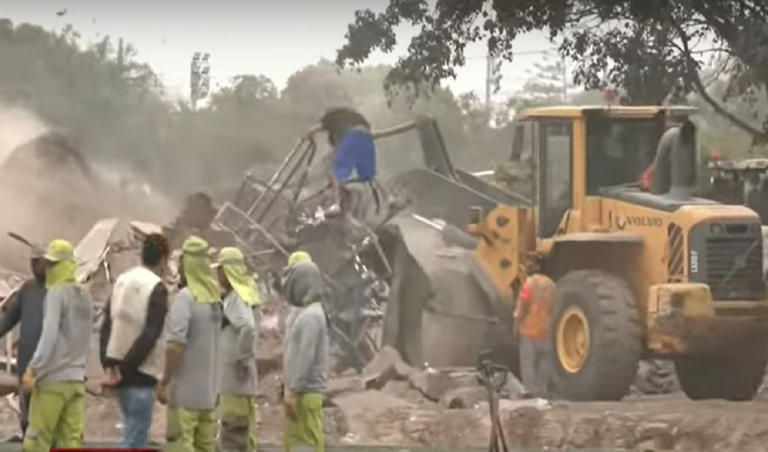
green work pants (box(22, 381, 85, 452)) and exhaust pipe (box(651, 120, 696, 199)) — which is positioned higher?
exhaust pipe (box(651, 120, 696, 199))

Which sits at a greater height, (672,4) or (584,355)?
(672,4)

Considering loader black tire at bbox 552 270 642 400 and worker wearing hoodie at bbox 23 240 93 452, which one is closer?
worker wearing hoodie at bbox 23 240 93 452

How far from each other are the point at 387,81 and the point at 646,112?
171 inches

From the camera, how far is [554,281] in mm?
17844

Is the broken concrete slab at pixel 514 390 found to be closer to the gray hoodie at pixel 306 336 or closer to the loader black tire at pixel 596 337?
the loader black tire at pixel 596 337

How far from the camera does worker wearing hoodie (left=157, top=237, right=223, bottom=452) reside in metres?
10.6

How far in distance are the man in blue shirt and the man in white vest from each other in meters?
9.27

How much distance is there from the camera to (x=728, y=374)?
1814cm

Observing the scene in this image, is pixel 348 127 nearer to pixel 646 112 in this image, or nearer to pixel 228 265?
pixel 646 112

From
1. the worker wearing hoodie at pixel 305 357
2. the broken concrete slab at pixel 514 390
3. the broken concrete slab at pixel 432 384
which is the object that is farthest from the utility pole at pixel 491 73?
the worker wearing hoodie at pixel 305 357

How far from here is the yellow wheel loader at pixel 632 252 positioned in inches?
665

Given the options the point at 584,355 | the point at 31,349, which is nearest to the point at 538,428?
the point at 584,355

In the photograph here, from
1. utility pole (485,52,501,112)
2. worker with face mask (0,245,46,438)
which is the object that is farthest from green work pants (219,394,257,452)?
utility pole (485,52,501,112)

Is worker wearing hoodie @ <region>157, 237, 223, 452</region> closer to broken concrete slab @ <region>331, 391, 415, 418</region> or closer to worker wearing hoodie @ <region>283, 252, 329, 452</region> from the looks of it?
worker wearing hoodie @ <region>283, 252, 329, 452</region>
